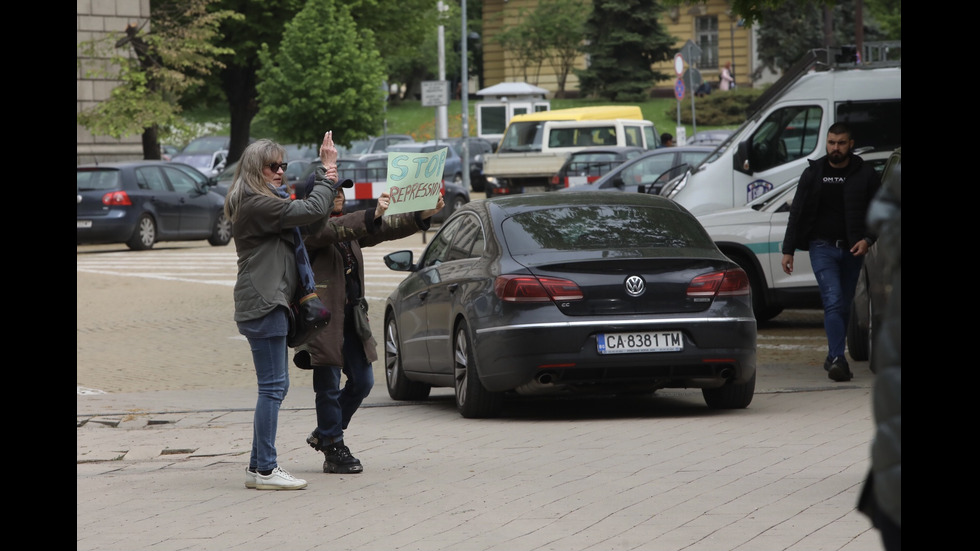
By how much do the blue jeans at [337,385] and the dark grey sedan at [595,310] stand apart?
4.95ft

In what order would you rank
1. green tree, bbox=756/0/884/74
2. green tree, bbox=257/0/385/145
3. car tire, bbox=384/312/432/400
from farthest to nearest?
green tree, bbox=756/0/884/74
green tree, bbox=257/0/385/145
car tire, bbox=384/312/432/400

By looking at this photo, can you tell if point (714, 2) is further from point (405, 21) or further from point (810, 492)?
point (810, 492)

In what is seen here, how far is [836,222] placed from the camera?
1098 cm

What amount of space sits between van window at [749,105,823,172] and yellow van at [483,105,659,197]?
15667 mm

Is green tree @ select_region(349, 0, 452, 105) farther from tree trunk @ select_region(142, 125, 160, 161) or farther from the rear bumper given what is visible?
the rear bumper

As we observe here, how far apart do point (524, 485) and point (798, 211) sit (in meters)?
4.68

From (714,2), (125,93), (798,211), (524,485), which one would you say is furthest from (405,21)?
(524,485)

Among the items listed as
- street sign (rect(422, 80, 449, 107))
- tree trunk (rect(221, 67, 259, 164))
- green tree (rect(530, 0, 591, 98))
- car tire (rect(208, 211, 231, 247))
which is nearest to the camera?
car tire (rect(208, 211, 231, 247))

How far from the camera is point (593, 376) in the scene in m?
9.21

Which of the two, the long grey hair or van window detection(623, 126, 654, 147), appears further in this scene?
van window detection(623, 126, 654, 147)

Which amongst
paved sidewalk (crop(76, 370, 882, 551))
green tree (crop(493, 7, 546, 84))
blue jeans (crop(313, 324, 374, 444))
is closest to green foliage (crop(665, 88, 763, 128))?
green tree (crop(493, 7, 546, 84))

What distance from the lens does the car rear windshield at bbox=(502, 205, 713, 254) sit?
9.52 meters

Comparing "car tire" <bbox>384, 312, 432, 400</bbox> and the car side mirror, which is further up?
the car side mirror

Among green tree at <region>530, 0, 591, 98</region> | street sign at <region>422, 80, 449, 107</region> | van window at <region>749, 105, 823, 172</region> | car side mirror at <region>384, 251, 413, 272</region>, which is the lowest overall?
car side mirror at <region>384, 251, 413, 272</region>
